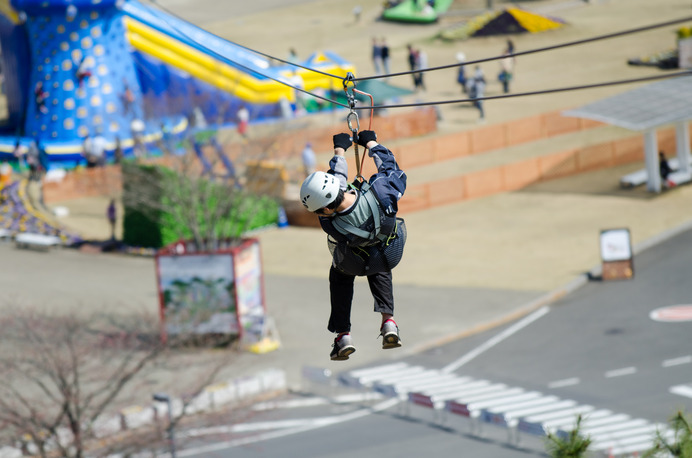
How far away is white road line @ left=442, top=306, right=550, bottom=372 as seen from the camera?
97.0 ft

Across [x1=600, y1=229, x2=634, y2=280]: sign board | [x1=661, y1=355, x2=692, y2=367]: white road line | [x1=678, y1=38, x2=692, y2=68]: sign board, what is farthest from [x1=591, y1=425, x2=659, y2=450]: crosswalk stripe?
[x1=678, y1=38, x2=692, y2=68]: sign board

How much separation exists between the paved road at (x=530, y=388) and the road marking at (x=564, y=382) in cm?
3

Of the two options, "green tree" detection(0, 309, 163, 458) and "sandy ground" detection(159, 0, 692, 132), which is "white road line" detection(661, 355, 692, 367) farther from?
"sandy ground" detection(159, 0, 692, 132)

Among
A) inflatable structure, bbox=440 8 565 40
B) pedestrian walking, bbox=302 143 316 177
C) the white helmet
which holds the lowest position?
the white helmet

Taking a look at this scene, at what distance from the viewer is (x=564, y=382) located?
27.7m

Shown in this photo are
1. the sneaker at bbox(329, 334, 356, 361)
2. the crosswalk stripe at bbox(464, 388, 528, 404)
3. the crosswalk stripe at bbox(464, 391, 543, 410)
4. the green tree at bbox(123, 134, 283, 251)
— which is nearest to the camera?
the sneaker at bbox(329, 334, 356, 361)

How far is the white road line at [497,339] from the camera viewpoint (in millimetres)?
29578

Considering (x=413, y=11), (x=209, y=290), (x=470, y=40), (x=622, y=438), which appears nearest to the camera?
(x=622, y=438)

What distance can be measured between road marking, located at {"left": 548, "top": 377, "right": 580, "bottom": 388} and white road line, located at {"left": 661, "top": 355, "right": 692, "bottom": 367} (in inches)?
94.3

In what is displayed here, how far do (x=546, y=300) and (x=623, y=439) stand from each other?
32.1 feet

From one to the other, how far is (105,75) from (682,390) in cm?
3082

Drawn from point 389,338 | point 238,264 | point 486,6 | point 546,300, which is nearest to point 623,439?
point 546,300

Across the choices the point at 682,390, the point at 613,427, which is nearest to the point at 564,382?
the point at 682,390

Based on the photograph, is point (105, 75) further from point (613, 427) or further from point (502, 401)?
point (613, 427)
